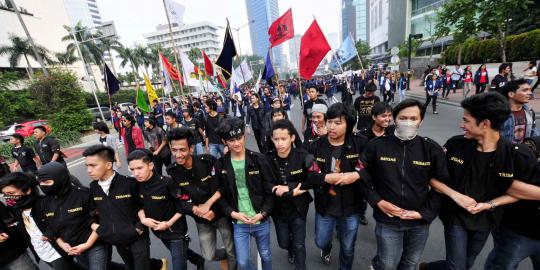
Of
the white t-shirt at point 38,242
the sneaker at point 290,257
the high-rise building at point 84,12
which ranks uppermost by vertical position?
the high-rise building at point 84,12

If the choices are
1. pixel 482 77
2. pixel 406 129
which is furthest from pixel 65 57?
pixel 406 129

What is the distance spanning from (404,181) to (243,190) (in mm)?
1519

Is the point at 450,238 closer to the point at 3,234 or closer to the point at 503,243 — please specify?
the point at 503,243

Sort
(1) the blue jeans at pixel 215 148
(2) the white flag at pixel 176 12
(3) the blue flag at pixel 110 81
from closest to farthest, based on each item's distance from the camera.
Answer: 1. (1) the blue jeans at pixel 215 148
2. (3) the blue flag at pixel 110 81
3. (2) the white flag at pixel 176 12

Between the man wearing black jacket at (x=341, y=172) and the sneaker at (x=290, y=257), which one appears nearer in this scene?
the man wearing black jacket at (x=341, y=172)

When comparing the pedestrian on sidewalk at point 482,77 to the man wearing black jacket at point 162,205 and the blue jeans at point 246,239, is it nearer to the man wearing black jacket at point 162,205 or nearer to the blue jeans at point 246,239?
the blue jeans at point 246,239

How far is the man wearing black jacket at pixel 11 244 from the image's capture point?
2.57 meters

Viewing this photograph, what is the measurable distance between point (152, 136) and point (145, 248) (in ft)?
11.9

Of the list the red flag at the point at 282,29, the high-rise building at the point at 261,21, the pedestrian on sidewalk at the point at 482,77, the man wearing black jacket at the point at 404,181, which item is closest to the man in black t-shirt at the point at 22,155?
the red flag at the point at 282,29

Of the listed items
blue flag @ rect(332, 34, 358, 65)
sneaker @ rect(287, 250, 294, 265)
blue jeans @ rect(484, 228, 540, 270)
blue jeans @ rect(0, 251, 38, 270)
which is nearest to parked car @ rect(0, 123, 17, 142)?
blue jeans @ rect(0, 251, 38, 270)

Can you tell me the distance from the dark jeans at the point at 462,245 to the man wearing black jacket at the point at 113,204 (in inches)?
117

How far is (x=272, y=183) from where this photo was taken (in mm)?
2635

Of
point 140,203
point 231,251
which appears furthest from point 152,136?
point 231,251

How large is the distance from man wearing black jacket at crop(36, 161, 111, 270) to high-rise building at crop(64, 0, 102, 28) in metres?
104
